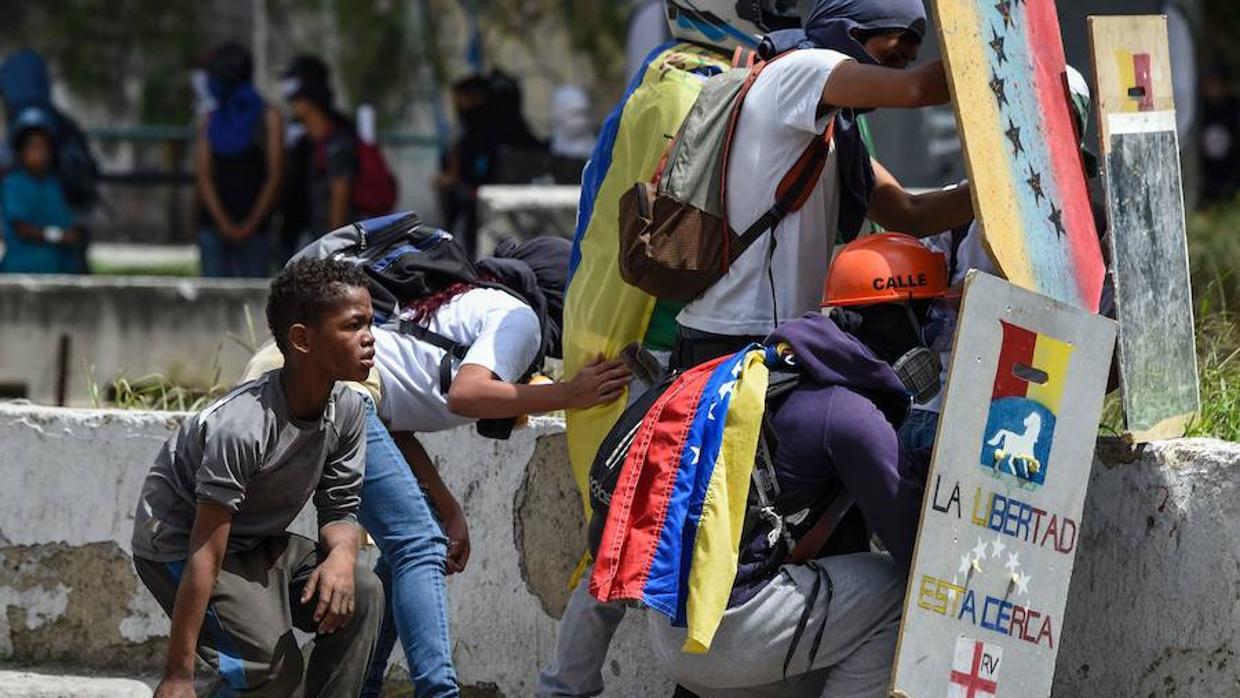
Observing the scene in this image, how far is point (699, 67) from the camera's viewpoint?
4906mm

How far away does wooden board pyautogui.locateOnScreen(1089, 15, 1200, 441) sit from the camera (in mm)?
4441

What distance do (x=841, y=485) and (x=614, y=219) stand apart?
3.19ft

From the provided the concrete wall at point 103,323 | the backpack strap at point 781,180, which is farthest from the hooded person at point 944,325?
the concrete wall at point 103,323

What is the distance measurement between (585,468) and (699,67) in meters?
0.98

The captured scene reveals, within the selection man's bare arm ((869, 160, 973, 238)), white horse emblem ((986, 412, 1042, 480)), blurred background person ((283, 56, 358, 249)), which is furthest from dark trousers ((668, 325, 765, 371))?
blurred background person ((283, 56, 358, 249))

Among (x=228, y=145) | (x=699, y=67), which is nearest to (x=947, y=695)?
Result: (x=699, y=67)

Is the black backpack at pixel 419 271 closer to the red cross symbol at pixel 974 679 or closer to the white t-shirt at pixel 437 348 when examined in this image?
the white t-shirt at pixel 437 348

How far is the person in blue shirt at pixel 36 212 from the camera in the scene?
1174 centimetres

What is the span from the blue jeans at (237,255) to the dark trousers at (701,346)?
7.88 m

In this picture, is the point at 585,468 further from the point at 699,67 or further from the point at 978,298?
the point at 978,298

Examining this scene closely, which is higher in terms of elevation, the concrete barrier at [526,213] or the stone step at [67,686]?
the concrete barrier at [526,213]

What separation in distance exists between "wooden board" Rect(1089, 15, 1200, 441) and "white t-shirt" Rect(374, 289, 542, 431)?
4.44 feet

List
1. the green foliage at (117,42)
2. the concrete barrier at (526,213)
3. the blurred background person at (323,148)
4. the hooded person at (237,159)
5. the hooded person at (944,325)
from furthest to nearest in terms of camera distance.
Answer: the green foliage at (117,42) < the hooded person at (237,159) < the blurred background person at (323,148) < the concrete barrier at (526,213) < the hooded person at (944,325)

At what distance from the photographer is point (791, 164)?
14.7 ft
